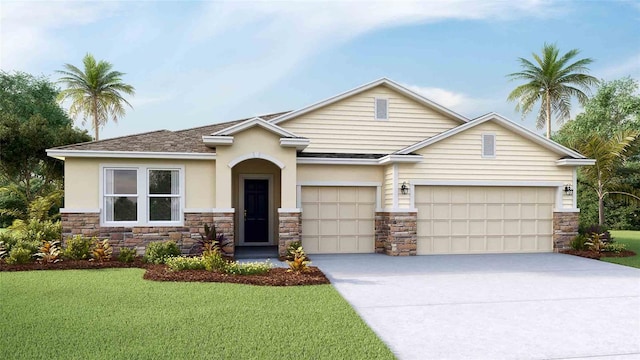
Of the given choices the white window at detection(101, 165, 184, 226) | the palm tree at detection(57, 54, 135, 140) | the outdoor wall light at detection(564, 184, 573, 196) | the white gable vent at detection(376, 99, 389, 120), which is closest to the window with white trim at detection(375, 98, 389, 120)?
the white gable vent at detection(376, 99, 389, 120)

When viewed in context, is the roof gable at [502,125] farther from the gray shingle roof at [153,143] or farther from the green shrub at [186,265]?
the green shrub at [186,265]

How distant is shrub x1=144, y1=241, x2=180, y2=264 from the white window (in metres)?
0.99

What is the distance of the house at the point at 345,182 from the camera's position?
1231 centimetres

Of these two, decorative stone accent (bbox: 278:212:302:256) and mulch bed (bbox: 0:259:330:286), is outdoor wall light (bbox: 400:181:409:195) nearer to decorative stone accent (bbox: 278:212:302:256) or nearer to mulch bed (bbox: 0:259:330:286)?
decorative stone accent (bbox: 278:212:302:256)

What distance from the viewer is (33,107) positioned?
30000 mm

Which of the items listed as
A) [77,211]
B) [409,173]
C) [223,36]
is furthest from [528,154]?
[77,211]

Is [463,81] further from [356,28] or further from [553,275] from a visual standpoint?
[553,275]

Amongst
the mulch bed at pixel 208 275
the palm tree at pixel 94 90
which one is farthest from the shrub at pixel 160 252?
the palm tree at pixel 94 90

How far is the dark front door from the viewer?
15062 mm

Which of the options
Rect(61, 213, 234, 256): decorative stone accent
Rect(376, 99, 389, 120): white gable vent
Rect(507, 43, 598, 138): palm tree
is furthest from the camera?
Rect(507, 43, 598, 138): palm tree

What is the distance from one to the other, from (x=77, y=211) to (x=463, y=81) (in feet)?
57.9

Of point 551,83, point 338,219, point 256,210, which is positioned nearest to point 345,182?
point 338,219

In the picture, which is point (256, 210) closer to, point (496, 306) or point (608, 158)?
point (496, 306)

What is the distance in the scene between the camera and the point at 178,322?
6.12m
